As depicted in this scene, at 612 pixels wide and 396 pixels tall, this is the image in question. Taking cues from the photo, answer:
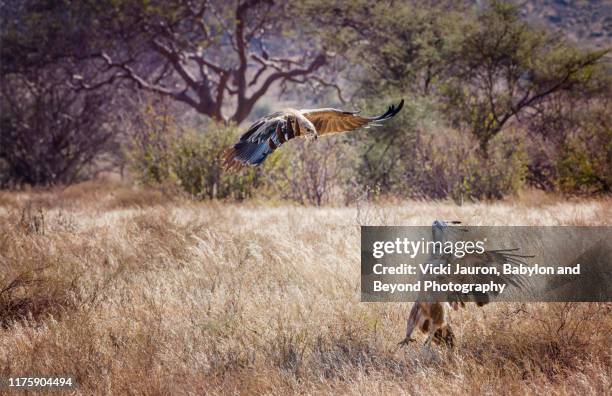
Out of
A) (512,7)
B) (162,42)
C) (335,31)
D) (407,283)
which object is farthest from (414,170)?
(162,42)

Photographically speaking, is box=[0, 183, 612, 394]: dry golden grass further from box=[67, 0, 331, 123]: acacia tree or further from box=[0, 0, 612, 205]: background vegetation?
box=[67, 0, 331, 123]: acacia tree

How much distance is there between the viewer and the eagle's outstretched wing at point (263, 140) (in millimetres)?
4203

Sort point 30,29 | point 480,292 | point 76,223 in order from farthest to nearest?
point 30,29 → point 76,223 → point 480,292

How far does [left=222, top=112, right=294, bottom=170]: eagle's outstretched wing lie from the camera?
420cm

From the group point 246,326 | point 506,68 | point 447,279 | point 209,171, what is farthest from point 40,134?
point 447,279

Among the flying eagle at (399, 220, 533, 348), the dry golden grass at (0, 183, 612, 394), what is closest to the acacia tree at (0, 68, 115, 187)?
the dry golden grass at (0, 183, 612, 394)

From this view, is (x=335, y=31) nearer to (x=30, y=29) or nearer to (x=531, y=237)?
(x=30, y=29)

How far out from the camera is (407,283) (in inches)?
212

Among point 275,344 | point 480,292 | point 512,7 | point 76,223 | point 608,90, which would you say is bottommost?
point 275,344

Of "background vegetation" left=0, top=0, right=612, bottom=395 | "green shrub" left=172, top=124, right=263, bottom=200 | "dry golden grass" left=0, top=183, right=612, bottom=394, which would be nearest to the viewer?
"dry golden grass" left=0, top=183, right=612, bottom=394

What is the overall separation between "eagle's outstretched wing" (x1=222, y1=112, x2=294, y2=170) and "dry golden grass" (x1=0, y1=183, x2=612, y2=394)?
118 centimetres

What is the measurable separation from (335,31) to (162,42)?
641 centimetres

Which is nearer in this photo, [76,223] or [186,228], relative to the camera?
[186,228]

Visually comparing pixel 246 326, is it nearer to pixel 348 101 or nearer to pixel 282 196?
pixel 282 196
